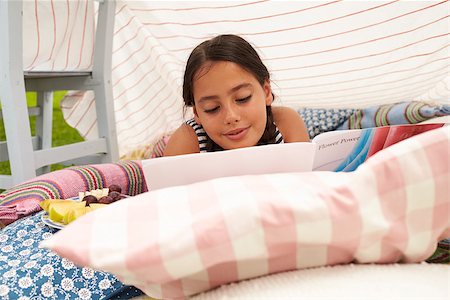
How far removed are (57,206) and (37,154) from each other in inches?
28.6

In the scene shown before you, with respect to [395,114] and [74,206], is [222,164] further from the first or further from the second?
[395,114]

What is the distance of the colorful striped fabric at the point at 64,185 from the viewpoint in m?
1.09

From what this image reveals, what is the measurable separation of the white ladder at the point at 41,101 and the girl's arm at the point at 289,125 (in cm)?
79

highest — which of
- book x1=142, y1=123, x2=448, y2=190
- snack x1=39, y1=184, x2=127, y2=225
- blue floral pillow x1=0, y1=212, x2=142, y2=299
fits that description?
book x1=142, y1=123, x2=448, y2=190

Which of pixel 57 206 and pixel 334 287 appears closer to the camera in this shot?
pixel 334 287

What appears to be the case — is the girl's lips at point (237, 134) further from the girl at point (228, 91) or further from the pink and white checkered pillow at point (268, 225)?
the pink and white checkered pillow at point (268, 225)

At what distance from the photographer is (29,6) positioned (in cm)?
159

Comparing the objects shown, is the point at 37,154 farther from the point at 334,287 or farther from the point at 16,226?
the point at 334,287

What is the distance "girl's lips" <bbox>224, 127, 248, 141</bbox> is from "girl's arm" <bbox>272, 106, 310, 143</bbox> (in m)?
0.27

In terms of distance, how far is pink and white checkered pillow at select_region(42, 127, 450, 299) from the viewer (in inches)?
19.4

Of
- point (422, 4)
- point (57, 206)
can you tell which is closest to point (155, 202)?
point (57, 206)

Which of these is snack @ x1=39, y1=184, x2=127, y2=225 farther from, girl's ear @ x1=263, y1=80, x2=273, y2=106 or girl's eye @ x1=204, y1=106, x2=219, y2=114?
girl's ear @ x1=263, y1=80, x2=273, y2=106

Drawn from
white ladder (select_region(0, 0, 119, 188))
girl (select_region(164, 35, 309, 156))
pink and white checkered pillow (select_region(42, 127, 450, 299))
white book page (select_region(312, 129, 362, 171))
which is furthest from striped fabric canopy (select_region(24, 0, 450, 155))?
pink and white checkered pillow (select_region(42, 127, 450, 299))

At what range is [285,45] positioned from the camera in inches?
73.2
